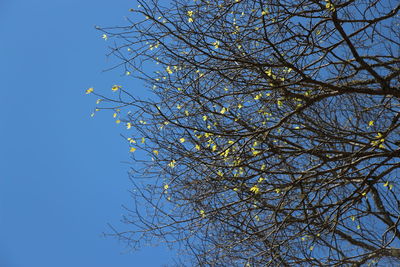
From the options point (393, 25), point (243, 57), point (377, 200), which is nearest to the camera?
point (243, 57)

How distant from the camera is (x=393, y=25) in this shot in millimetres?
7938

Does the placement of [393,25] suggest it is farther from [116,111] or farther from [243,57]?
[116,111]

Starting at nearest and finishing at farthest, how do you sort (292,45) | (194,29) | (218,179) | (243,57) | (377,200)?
(243,57) < (194,29) < (218,179) < (292,45) < (377,200)

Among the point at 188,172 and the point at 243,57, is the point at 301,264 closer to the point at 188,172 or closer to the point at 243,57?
the point at 188,172

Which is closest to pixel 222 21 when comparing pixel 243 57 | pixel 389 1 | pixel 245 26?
pixel 245 26

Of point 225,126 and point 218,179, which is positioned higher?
point 225,126

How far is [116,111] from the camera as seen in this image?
6.13 meters

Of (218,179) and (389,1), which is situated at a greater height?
(389,1)

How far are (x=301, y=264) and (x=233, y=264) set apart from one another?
1086mm

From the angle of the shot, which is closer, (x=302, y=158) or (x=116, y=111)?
(x=116, y=111)

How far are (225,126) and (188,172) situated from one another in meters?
0.87

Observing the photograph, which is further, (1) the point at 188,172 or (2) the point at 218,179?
(1) the point at 188,172

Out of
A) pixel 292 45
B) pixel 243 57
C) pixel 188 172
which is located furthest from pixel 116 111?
pixel 292 45

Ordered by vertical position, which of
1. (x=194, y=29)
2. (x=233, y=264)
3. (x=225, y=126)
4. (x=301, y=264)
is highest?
(x=194, y=29)
